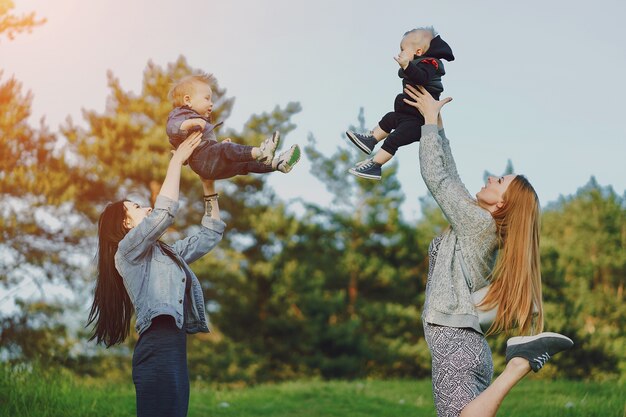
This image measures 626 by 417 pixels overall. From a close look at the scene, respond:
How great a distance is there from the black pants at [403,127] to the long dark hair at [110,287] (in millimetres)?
1377

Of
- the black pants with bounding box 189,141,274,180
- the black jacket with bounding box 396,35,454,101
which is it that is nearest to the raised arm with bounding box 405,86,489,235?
the black jacket with bounding box 396,35,454,101

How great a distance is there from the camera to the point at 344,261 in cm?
2016

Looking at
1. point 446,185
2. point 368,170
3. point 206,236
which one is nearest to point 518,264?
point 446,185

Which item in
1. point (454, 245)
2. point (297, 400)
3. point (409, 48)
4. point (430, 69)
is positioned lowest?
point (297, 400)

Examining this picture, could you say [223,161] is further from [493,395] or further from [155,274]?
[493,395]

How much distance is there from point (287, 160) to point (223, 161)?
12.2 inches

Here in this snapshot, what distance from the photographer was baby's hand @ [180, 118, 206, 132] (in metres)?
3.67

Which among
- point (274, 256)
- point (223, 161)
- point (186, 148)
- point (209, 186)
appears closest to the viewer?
point (186, 148)

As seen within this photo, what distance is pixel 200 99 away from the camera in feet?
12.4

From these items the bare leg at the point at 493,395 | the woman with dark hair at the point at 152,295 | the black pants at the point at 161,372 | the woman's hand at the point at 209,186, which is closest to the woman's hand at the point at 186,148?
the woman with dark hair at the point at 152,295

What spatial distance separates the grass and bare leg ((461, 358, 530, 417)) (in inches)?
173

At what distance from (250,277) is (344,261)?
2774 mm

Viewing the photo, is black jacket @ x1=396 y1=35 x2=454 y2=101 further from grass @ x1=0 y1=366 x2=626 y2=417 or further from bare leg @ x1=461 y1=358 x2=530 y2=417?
grass @ x1=0 y1=366 x2=626 y2=417

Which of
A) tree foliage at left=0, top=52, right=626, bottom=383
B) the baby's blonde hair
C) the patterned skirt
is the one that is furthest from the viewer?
tree foliage at left=0, top=52, right=626, bottom=383
